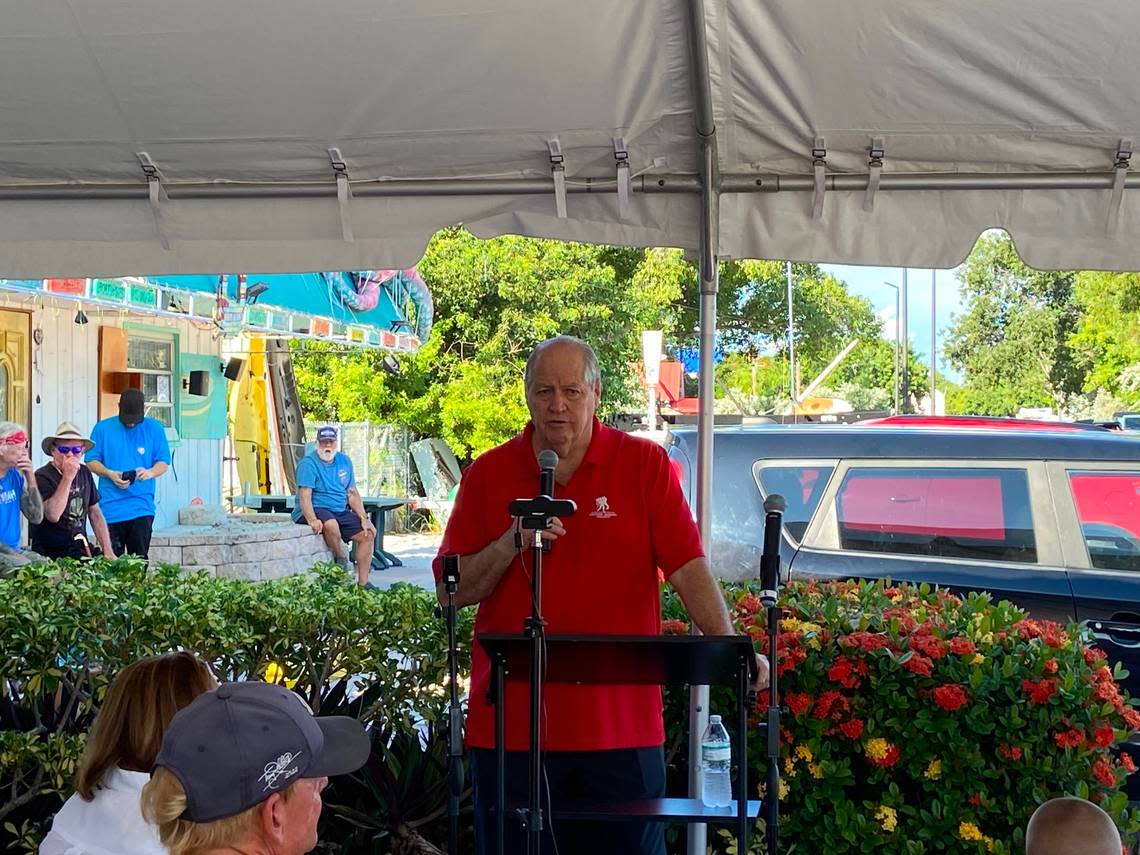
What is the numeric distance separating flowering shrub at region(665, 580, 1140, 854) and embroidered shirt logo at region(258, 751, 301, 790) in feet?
8.68

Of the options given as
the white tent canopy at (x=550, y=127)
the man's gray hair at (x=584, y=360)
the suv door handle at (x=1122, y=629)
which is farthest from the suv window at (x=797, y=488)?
the man's gray hair at (x=584, y=360)

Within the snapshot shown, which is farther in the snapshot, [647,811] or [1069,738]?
[1069,738]

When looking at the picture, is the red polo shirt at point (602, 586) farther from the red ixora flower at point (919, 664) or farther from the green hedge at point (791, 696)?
the red ixora flower at point (919, 664)

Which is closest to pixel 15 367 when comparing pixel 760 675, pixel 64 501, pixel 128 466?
pixel 128 466

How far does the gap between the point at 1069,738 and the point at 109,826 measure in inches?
125

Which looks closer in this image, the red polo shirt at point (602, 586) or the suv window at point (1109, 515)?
the red polo shirt at point (602, 586)

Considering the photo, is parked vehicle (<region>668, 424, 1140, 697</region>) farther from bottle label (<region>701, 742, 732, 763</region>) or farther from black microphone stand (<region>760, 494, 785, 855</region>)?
black microphone stand (<region>760, 494, 785, 855</region>)

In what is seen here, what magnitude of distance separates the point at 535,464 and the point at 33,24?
179 cm

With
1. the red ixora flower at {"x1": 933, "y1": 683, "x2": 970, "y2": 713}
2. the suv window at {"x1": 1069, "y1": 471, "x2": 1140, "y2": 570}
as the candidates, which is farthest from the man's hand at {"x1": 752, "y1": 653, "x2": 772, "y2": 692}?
the suv window at {"x1": 1069, "y1": 471, "x2": 1140, "y2": 570}

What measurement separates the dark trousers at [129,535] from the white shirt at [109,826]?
7827 millimetres

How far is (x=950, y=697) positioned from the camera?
4.18m

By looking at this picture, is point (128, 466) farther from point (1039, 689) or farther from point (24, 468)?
point (1039, 689)

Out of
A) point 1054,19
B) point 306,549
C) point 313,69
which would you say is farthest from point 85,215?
point 306,549

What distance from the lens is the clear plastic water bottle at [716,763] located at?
4133 millimetres
